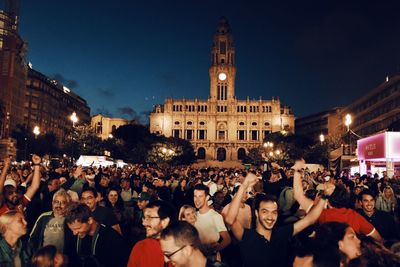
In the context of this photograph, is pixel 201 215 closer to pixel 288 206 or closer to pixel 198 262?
pixel 198 262

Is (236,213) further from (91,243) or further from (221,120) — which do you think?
(221,120)

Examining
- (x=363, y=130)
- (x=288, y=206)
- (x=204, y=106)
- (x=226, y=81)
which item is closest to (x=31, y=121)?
(x=204, y=106)

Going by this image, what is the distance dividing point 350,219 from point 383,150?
16.5 meters

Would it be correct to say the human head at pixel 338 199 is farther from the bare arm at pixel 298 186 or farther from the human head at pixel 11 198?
the human head at pixel 11 198

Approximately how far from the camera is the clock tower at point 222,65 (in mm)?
106625

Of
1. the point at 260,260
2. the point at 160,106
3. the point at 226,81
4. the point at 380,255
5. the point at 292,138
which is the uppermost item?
the point at 226,81

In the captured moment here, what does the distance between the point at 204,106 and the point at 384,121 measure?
5064 centimetres

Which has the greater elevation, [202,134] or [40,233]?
[202,134]

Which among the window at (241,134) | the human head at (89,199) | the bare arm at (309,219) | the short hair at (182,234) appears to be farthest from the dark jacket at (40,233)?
the window at (241,134)

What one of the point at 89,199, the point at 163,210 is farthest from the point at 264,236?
the point at 89,199

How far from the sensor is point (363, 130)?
75.6 meters

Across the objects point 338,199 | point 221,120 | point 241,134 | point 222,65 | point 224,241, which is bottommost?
point 224,241

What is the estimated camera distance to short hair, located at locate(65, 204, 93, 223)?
476 cm

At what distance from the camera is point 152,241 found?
3.79 m
